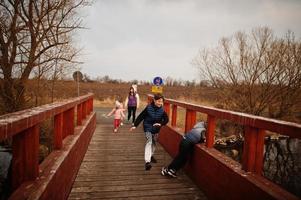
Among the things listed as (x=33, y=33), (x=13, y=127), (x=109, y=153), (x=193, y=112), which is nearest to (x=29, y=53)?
(x=33, y=33)

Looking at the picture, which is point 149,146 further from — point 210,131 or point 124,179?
point 210,131

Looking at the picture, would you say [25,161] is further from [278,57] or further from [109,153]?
[278,57]

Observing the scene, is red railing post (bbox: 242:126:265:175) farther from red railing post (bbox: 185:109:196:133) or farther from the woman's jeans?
the woman's jeans

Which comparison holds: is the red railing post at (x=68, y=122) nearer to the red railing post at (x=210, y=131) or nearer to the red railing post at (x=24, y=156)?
the red railing post at (x=24, y=156)

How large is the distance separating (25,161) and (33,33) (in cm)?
1027

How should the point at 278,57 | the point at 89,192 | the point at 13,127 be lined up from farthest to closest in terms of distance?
the point at 278,57, the point at 89,192, the point at 13,127

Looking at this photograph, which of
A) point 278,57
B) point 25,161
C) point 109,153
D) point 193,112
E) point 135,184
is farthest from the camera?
point 278,57

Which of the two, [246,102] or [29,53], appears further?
[246,102]

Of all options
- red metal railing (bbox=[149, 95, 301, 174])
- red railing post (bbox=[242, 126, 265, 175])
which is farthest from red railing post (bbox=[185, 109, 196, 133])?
red railing post (bbox=[242, 126, 265, 175])

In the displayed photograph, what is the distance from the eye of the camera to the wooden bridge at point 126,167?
2.56 metres

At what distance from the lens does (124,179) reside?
191 inches

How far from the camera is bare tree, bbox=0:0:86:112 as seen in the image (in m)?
10.7

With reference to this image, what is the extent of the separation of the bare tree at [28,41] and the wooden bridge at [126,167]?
580cm

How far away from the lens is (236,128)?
14.5 metres
